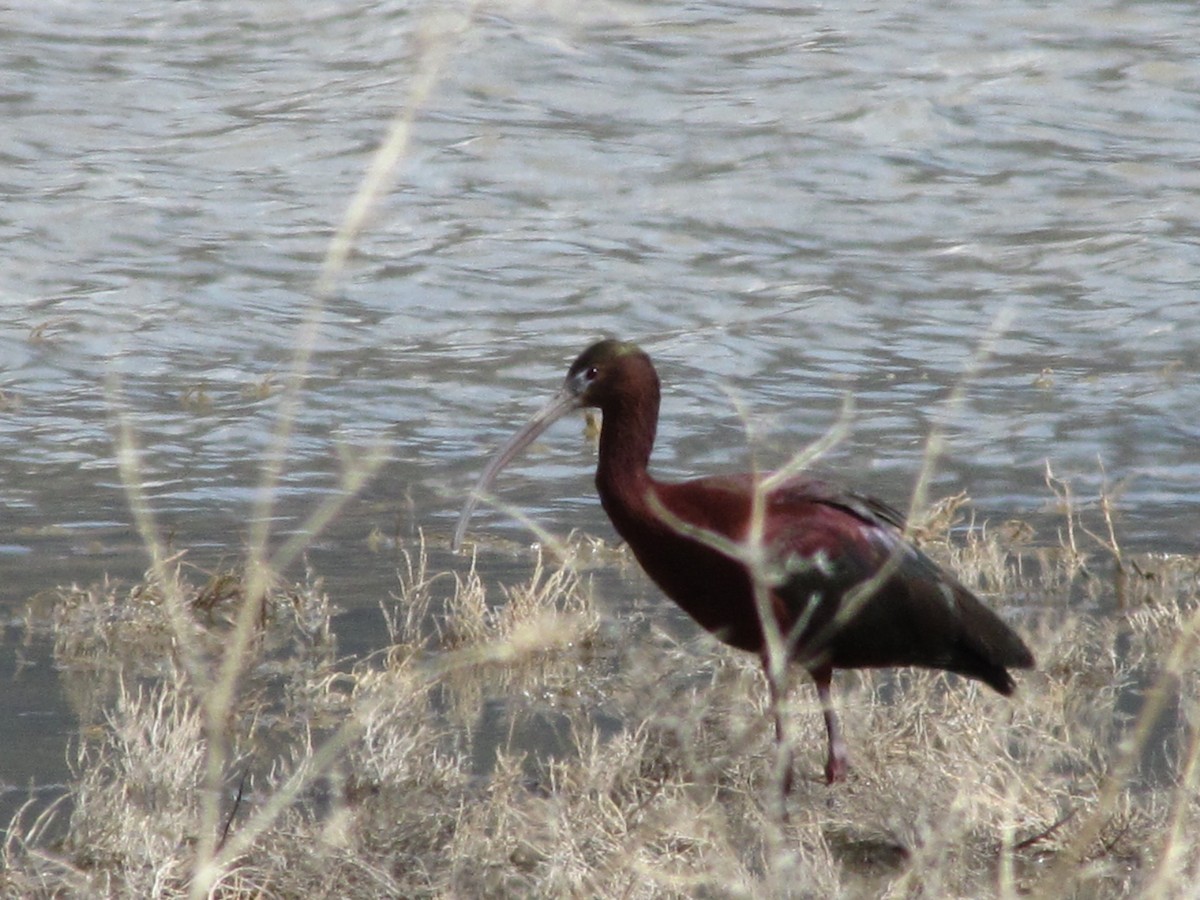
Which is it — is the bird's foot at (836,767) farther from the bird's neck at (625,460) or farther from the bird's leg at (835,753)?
the bird's neck at (625,460)

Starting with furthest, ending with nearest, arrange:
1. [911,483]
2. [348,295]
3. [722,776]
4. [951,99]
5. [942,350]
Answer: [951,99] < [348,295] < [942,350] < [911,483] < [722,776]

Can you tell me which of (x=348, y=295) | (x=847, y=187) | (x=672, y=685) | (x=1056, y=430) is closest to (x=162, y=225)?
(x=348, y=295)

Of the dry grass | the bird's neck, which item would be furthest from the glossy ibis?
the dry grass

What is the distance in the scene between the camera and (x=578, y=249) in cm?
1531

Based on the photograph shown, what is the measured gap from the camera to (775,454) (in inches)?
433

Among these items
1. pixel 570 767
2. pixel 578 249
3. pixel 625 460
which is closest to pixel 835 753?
pixel 570 767

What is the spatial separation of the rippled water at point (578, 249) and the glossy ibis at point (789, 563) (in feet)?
6.08

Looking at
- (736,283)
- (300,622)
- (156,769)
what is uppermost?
(156,769)

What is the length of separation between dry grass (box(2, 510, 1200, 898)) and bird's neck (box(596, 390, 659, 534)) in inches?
14.5

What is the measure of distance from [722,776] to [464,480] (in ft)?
16.4

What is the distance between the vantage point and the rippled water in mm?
10570

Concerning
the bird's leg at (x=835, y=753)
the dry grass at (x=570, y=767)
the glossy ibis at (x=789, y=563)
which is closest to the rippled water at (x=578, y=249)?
the dry grass at (x=570, y=767)

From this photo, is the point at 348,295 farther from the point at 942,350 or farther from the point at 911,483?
the point at 911,483

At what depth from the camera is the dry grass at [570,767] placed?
4379 mm
